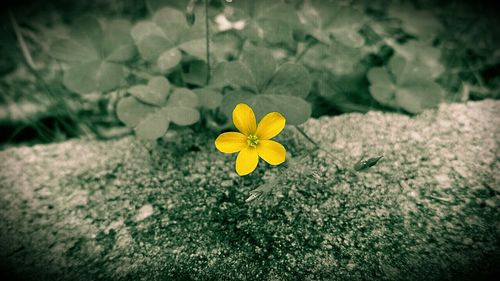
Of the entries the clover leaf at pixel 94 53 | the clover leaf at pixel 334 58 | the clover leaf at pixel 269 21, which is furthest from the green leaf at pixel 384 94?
the clover leaf at pixel 94 53

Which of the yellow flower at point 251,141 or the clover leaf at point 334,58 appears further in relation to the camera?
the clover leaf at point 334,58

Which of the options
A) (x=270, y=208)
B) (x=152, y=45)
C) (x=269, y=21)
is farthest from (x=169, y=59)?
(x=270, y=208)

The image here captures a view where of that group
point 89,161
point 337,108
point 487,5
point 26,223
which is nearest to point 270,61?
point 337,108

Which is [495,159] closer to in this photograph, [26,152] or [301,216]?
[301,216]

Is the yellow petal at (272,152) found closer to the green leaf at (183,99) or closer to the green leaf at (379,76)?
the green leaf at (183,99)

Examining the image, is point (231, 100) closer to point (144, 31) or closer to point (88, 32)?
point (144, 31)

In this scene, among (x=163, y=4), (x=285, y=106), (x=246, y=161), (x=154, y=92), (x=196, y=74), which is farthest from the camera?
(x=163, y=4)
